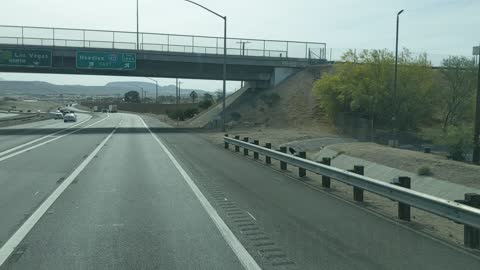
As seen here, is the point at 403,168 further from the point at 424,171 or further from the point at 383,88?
the point at 383,88

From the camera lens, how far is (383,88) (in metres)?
46.8

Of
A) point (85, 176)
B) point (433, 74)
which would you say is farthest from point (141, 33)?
point (85, 176)

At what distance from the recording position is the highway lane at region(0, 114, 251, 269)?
23.7 ft

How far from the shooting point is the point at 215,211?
10953 millimetres

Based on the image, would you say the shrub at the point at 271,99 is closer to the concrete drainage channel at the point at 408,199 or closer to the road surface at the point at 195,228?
the road surface at the point at 195,228

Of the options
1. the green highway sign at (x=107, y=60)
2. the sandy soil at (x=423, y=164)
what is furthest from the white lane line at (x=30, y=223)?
the green highway sign at (x=107, y=60)

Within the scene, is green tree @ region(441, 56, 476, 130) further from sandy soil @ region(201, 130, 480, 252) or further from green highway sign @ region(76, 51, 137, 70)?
green highway sign @ region(76, 51, 137, 70)

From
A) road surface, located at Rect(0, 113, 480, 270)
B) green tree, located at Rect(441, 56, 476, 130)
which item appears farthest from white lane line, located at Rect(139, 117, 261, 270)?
green tree, located at Rect(441, 56, 476, 130)

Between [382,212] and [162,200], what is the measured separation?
15.5 feet

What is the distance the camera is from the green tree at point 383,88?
152ft

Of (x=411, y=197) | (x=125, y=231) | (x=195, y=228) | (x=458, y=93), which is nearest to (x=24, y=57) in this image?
(x=458, y=93)

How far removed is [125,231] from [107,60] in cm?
4977

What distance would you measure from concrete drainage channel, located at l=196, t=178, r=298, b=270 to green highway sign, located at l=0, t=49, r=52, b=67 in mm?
45981

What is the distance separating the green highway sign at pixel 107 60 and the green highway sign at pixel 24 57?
10.5 ft
